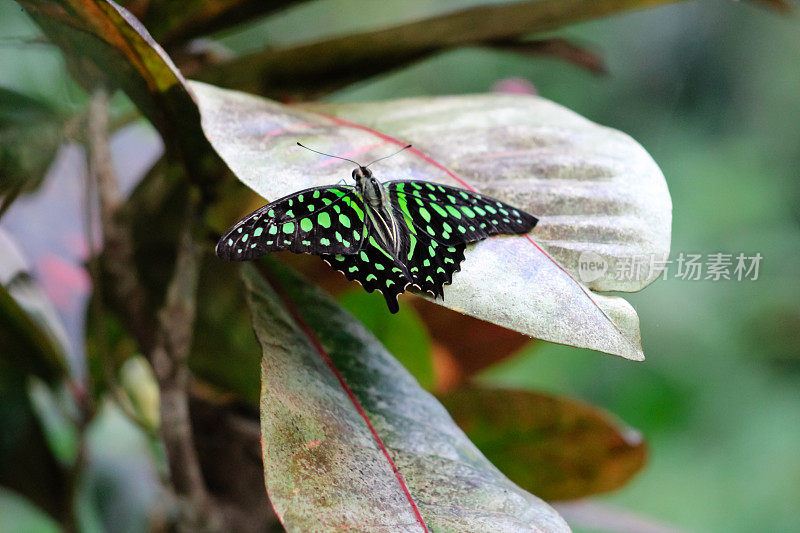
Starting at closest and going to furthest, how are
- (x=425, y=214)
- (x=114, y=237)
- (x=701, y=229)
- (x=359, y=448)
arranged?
(x=359, y=448), (x=425, y=214), (x=114, y=237), (x=701, y=229)

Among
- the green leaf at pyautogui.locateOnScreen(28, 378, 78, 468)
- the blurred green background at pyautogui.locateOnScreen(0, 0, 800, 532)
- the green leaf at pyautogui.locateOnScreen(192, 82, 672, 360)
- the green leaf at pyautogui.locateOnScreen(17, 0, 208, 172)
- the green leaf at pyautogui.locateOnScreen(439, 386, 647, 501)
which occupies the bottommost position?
the blurred green background at pyautogui.locateOnScreen(0, 0, 800, 532)

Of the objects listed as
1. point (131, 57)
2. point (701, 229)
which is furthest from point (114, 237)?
point (701, 229)

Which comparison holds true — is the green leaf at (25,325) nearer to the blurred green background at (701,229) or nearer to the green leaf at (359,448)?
the green leaf at (359,448)

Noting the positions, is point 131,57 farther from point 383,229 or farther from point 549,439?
point 549,439

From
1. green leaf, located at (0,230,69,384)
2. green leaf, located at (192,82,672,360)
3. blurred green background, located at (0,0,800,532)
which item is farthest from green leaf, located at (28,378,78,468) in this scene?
blurred green background, located at (0,0,800,532)

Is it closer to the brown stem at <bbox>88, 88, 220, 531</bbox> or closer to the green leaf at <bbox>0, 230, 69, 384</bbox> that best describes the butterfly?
the brown stem at <bbox>88, 88, 220, 531</bbox>

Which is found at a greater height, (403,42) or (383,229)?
(403,42)
